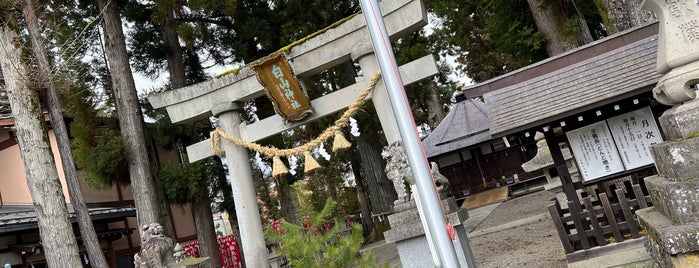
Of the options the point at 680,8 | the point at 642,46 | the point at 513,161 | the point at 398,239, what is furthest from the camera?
the point at 513,161

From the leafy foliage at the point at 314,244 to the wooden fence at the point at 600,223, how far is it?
244cm

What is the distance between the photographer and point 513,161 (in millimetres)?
21484

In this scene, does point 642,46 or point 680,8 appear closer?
point 680,8

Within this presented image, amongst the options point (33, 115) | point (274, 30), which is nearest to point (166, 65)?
point (274, 30)

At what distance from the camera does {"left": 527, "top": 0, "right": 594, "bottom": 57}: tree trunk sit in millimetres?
11305

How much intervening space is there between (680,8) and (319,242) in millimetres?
3639

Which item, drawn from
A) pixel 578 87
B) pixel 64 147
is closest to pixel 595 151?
pixel 578 87

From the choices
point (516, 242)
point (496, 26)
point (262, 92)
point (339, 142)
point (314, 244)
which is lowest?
point (516, 242)

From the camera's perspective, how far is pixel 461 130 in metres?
20.8

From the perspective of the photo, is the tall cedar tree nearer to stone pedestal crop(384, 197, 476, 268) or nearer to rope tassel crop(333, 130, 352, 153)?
rope tassel crop(333, 130, 352, 153)

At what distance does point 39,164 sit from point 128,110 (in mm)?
2551

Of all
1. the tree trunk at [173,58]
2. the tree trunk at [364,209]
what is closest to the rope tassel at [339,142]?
the tree trunk at [173,58]

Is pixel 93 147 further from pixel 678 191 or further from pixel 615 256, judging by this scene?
pixel 678 191

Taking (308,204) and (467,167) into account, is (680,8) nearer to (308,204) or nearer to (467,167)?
(308,204)
